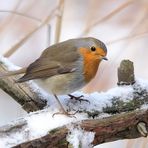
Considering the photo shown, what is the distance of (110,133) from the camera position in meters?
1.99

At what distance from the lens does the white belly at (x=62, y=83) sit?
7.65 ft

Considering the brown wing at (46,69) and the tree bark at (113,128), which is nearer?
the tree bark at (113,128)

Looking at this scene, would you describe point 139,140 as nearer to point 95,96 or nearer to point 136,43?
point 95,96

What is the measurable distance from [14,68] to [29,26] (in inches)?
52.5

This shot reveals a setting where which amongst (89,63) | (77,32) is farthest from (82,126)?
(77,32)

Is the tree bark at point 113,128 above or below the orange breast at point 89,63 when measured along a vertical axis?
below

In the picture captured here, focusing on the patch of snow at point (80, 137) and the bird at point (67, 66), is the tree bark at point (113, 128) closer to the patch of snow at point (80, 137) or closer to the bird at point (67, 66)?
the patch of snow at point (80, 137)

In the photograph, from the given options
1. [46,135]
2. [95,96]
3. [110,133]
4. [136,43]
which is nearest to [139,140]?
[95,96]

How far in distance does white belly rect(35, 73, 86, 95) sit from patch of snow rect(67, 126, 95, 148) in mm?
365

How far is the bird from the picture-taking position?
234 cm

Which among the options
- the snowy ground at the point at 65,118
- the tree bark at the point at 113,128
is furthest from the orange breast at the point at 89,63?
the tree bark at the point at 113,128

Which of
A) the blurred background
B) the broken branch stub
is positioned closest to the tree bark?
the broken branch stub

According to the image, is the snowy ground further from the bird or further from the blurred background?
the blurred background

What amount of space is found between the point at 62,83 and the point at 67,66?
10 centimetres
